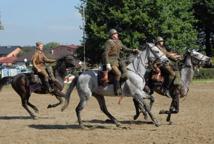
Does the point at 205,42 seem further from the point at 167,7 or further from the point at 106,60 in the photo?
the point at 106,60

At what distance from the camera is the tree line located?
56.8 metres

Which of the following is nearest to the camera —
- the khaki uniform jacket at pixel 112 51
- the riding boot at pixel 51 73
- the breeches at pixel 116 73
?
the breeches at pixel 116 73

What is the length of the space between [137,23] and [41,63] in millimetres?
38141

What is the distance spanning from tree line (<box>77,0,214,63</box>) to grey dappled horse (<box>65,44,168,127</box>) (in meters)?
39.4

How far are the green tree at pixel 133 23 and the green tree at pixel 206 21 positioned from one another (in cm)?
659

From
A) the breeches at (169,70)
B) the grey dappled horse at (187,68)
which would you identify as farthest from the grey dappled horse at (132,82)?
the grey dappled horse at (187,68)

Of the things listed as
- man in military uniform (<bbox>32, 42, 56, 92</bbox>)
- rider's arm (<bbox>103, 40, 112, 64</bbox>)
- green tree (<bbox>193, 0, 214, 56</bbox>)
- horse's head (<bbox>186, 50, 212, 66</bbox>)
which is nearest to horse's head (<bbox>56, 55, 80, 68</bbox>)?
man in military uniform (<bbox>32, 42, 56, 92</bbox>)

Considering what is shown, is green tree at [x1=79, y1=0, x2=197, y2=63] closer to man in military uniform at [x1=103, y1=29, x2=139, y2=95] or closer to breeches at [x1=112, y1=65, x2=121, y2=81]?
man in military uniform at [x1=103, y1=29, x2=139, y2=95]

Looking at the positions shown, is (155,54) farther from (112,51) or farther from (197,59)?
(197,59)

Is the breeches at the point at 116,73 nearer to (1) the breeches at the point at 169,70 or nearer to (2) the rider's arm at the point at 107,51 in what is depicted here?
(2) the rider's arm at the point at 107,51

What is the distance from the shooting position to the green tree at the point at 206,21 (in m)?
66.8

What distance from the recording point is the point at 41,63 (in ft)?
64.2

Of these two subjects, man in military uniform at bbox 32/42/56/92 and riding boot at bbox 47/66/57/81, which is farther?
riding boot at bbox 47/66/57/81

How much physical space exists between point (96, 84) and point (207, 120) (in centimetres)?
404
